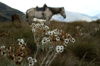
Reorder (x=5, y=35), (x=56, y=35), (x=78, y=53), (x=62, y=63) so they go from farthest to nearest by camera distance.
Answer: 1. (x=5, y=35)
2. (x=78, y=53)
3. (x=62, y=63)
4. (x=56, y=35)

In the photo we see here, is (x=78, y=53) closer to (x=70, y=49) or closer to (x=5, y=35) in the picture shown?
(x=70, y=49)

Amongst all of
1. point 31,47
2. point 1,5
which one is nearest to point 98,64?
point 31,47

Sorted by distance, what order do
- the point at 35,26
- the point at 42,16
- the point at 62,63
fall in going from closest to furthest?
the point at 35,26
the point at 62,63
the point at 42,16

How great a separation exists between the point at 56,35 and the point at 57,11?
7.15 m

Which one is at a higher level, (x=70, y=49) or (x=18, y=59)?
(x=18, y=59)

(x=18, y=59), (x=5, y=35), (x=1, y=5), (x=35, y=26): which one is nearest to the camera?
(x=18, y=59)

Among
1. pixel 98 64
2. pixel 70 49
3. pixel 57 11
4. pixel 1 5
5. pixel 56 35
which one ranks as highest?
pixel 1 5

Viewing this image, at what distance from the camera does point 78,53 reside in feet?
11.9

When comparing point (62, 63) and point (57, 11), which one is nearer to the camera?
point (62, 63)

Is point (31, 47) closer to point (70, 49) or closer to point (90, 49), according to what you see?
point (70, 49)

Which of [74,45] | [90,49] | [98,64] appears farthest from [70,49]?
[98,64]

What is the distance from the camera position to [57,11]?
8602mm

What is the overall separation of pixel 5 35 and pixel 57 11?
5059mm

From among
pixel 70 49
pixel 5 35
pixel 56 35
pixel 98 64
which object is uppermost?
pixel 56 35
